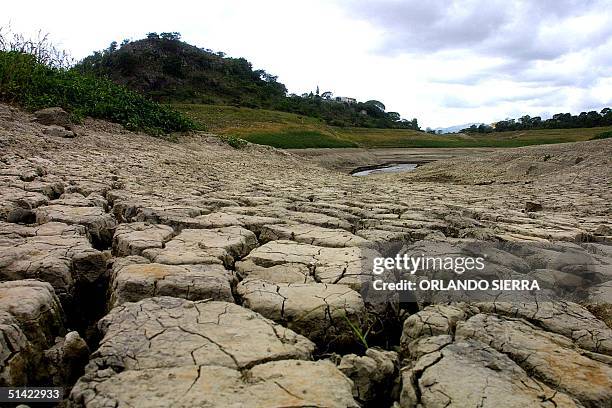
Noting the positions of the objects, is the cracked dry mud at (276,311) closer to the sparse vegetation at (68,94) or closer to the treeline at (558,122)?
the sparse vegetation at (68,94)

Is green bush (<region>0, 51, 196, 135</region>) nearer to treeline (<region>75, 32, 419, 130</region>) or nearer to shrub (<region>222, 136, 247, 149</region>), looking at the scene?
shrub (<region>222, 136, 247, 149</region>)

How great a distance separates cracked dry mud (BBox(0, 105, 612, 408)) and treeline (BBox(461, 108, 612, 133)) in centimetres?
4208

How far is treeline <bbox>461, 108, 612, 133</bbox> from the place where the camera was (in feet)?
129

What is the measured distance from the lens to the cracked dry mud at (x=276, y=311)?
140 centimetres

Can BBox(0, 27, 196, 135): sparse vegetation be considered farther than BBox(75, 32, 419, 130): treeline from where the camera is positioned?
No

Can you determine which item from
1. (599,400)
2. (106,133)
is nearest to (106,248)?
(599,400)

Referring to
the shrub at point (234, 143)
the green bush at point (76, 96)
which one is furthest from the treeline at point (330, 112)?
the green bush at point (76, 96)

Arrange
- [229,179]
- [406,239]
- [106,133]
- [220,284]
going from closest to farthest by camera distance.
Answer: [220,284]
[406,239]
[229,179]
[106,133]

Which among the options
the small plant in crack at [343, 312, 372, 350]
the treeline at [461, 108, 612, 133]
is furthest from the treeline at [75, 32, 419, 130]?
the small plant in crack at [343, 312, 372, 350]

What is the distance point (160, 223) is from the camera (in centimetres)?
331

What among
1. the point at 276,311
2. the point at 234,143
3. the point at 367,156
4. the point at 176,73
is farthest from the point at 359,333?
the point at 176,73

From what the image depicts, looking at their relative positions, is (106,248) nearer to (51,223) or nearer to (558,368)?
(51,223)

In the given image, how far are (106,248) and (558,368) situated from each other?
8.46 ft

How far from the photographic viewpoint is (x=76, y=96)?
10.8 metres
